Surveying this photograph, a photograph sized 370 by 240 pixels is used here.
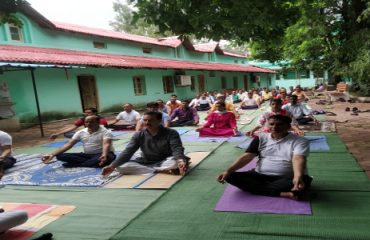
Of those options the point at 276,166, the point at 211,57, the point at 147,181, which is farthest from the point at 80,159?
the point at 211,57

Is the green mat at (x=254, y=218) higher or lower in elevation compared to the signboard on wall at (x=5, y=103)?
lower

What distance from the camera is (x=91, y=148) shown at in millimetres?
5863

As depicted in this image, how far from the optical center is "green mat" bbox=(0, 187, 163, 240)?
3342mm

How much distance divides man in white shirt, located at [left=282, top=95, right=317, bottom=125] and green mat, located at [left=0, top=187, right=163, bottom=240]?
5.45 m

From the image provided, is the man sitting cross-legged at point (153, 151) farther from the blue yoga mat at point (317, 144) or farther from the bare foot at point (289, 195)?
the blue yoga mat at point (317, 144)

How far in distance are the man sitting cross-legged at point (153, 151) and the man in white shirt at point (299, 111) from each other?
4.48 m

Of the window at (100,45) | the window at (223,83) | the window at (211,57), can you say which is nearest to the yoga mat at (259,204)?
the window at (100,45)

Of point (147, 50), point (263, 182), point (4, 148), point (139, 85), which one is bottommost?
point (263, 182)

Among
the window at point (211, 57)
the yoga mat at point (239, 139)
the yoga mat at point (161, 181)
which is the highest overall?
the window at point (211, 57)

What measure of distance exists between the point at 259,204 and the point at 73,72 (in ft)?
41.4

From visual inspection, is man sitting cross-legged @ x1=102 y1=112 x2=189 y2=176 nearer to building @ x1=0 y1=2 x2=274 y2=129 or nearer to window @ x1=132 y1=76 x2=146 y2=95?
building @ x1=0 y1=2 x2=274 y2=129

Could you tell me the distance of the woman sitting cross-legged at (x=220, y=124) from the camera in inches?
324

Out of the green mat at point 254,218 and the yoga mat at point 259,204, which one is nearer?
the green mat at point 254,218

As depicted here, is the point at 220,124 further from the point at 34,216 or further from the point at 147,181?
the point at 34,216
